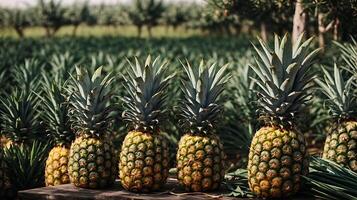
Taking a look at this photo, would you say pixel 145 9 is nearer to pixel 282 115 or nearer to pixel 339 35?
pixel 339 35

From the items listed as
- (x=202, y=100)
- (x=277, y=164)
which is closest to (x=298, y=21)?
(x=202, y=100)

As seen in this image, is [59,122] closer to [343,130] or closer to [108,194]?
[108,194]

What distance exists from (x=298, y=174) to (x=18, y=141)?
4.28m

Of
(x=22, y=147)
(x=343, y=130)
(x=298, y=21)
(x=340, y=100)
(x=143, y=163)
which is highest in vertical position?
(x=298, y=21)

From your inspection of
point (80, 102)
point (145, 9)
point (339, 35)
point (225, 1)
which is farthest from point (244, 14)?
point (145, 9)

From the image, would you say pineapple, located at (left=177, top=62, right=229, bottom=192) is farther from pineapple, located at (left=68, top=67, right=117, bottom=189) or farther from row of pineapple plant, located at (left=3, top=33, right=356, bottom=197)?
pineapple, located at (left=68, top=67, right=117, bottom=189)

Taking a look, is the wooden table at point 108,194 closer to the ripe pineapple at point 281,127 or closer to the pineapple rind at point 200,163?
the pineapple rind at point 200,163

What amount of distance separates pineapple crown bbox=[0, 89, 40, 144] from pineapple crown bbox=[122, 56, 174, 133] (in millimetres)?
2439

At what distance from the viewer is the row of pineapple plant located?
20.2ft

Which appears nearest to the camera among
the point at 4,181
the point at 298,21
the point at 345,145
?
the point at 345,145

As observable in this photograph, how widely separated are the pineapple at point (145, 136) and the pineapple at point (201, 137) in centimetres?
22

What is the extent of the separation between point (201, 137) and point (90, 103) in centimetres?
127

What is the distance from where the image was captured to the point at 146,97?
6.79m

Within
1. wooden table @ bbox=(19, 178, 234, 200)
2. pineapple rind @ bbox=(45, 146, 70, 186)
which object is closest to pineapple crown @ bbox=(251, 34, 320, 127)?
wooden table @ bbox=(19, 178, 234, 200)
